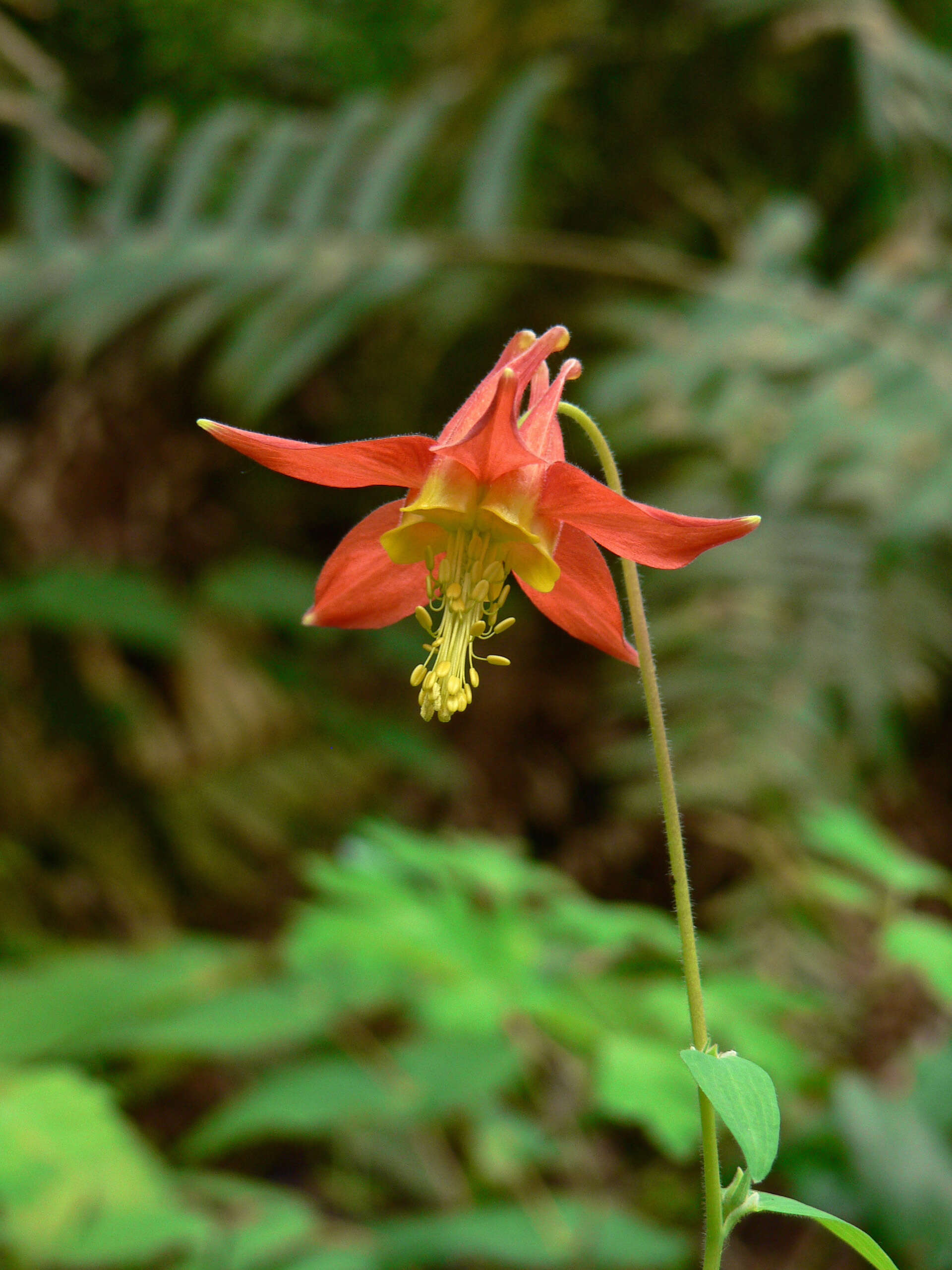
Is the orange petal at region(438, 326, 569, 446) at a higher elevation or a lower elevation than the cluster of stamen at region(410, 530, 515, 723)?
higher

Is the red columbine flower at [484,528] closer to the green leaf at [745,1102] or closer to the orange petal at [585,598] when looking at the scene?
the orange petal at [585,598]

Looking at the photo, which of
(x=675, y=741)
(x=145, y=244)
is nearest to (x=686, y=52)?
(x=145, y=244)

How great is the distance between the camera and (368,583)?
36.4 inches

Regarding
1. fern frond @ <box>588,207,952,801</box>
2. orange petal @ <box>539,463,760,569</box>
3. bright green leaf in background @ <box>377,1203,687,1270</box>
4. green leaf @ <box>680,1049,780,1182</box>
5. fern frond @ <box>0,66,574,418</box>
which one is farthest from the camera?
fern frond @ <box>0,66,574,418</box>

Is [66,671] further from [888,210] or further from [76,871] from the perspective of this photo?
[888,210]

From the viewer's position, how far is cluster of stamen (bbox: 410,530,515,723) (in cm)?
88

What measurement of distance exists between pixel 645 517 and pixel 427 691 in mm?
233

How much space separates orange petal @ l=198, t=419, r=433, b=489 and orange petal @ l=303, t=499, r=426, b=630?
0.04m

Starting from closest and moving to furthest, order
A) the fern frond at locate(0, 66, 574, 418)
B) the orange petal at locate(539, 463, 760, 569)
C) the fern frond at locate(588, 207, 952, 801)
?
the orange petal at locate(539, 463, 760, 569) < the fern frond at locate(588, 207, 952, 801) < the fern frond at locate(0, 66, 574, 418)

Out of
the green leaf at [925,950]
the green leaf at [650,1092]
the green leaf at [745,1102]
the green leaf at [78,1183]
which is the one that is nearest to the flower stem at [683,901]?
the green leaf at [745,1102]

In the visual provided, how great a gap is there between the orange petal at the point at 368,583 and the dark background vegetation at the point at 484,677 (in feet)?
2.61

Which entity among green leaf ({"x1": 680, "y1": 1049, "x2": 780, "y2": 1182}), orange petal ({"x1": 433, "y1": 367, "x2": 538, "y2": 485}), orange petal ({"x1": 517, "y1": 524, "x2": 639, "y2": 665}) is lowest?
green leaf ({"x1": 680, "y1": 1049, "x2": 780, "y2": 1182})

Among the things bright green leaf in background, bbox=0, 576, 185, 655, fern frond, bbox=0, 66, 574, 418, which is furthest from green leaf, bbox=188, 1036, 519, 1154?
fern frond, bbox=0, 66, 574, 418

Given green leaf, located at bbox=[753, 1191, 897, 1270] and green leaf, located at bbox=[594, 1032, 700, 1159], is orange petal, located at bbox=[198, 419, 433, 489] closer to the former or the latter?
green leaf, located at bbox=[753, 1191, 897, 1270]
